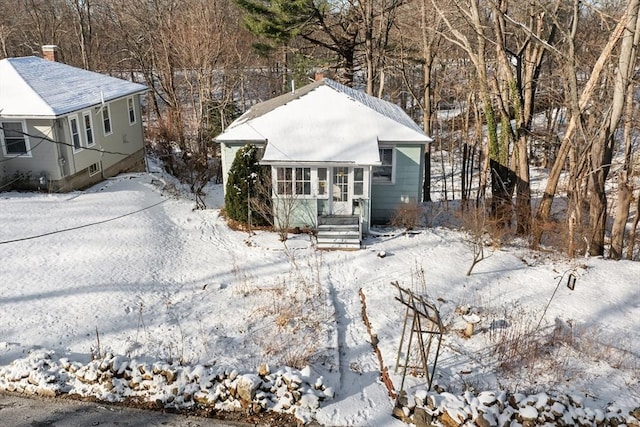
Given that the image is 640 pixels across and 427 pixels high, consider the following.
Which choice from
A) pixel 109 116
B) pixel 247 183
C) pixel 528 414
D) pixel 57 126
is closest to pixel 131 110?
pixel 109 116

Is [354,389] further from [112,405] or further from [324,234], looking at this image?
[324,234]

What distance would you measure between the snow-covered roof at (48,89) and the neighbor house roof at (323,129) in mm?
6516

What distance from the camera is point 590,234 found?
14617 millimetres

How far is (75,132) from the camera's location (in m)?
17.9

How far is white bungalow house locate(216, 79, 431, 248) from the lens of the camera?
14078 millimetres

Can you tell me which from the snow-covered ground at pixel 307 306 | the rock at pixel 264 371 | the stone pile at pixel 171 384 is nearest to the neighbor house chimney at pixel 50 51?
the snow-covered ground at pixel 307 306

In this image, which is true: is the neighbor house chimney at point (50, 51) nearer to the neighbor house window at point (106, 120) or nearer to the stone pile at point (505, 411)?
the neighbor house window at point (106, 120)

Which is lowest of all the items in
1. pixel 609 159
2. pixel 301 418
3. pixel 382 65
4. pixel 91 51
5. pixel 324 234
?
pixel 301 418

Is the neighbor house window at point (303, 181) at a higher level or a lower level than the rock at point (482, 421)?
higher

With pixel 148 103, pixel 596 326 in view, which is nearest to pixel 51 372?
pixel 596 326

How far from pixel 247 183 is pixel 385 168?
433 centimetres

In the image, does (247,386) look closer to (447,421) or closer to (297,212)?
(447,421)

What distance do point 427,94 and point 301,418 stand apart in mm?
17311

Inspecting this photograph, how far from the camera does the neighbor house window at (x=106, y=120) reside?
65.7 ft
